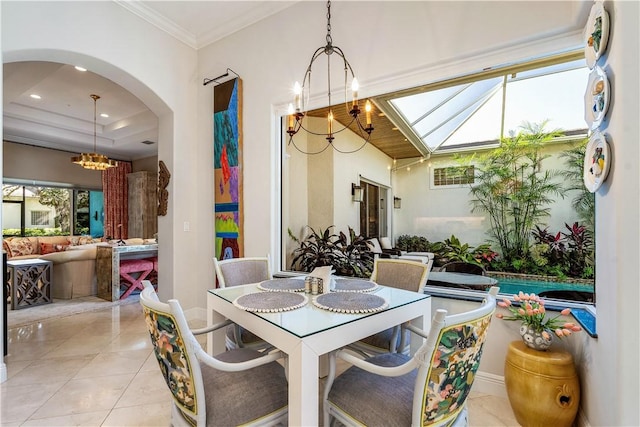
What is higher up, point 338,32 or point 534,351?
point 338,32

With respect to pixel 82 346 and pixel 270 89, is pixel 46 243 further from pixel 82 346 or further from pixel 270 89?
pixel 270 89

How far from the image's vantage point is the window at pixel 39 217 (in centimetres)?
725

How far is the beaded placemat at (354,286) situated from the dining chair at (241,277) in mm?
653

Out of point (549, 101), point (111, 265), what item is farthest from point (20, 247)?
point (549, 101)

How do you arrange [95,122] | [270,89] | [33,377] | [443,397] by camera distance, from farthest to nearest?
[95,122], [270,89], [33,377], [443,397]

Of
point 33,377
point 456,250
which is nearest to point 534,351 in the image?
point 456,250

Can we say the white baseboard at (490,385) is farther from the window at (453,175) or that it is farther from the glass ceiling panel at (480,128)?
the glass ceiling panel at (480,128)

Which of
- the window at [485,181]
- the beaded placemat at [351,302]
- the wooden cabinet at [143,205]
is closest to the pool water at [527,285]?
the window at [485,181]

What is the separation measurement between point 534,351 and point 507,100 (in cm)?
294

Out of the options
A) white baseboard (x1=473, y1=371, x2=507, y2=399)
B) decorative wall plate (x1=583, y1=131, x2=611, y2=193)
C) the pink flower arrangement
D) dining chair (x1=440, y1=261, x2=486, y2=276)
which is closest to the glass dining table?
the pink flower arrangement

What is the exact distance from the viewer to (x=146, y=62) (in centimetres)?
329

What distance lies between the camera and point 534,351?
1.78 meters

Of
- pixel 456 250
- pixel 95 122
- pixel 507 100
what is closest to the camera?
pixel 507 100

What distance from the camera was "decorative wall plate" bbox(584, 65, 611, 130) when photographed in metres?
1.40
